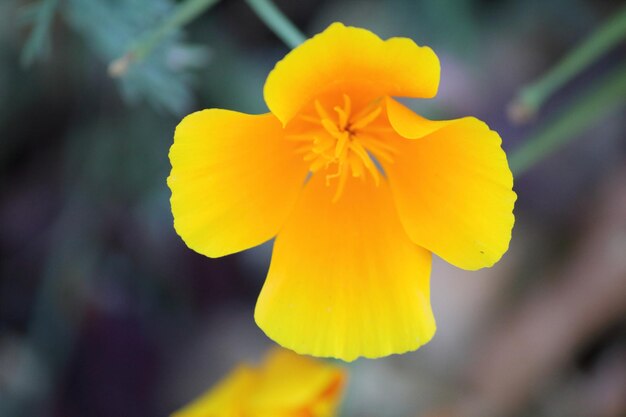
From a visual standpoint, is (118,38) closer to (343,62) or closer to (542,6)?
(343,62)

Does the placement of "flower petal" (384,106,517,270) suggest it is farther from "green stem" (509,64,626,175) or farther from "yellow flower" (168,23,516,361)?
"green stem" (509,64,626,175)

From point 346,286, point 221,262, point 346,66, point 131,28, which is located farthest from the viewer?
point 221,262

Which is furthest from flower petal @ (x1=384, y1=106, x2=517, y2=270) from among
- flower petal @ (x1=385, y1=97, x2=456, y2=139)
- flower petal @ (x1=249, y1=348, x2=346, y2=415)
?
flower petal @ (x1=249, y1=348, x2=346, y2=415)

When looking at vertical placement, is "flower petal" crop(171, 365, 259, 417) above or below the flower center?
below

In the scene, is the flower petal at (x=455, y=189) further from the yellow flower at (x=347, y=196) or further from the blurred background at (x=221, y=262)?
the blurred background at (x=221, y=262)

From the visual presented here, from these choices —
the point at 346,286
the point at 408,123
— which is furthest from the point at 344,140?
the point at 346,286

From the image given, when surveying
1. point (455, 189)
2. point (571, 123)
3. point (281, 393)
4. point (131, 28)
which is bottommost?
point (281, 393)

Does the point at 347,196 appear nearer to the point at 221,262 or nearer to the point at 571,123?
the point at 571,123

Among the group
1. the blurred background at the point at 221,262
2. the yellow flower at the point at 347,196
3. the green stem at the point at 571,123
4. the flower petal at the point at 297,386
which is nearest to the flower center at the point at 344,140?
the yellow flower at the point at 347,196
